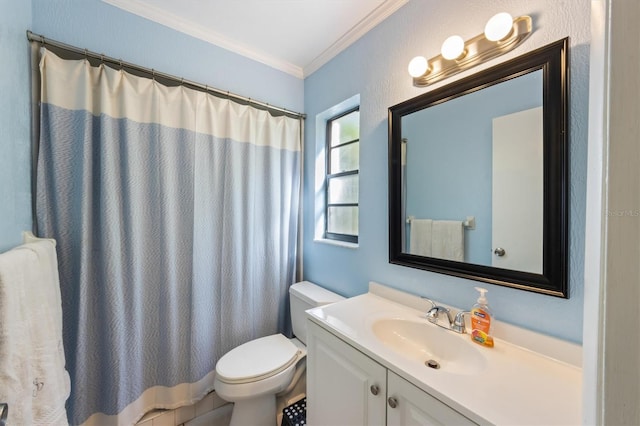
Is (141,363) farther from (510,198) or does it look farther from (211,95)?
(510,198)

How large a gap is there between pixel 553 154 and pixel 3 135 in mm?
1878

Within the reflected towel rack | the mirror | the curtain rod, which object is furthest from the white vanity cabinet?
the curtain rod

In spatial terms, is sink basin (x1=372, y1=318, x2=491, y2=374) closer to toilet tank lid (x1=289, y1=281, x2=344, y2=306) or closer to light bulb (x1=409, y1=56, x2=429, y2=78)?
toilet tank lid (x1=289, y1=281, x2=344, y2=306)

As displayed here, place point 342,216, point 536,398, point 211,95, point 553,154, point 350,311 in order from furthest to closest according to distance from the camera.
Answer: point 342,216 < point 211,95 < point 350,311 < point 553,154 < point 536,398

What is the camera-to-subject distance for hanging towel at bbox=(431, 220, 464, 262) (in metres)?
1.06

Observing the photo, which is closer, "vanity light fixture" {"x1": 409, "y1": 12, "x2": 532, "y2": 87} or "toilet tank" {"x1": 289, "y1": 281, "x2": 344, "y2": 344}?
"vanity light fixture" {"x1": 409, "y1": 12, "x2": 532, "y2": 87}

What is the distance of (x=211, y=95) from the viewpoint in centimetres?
155

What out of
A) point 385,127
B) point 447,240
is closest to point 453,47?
point 385,127

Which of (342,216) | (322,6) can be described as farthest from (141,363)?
(322,6)

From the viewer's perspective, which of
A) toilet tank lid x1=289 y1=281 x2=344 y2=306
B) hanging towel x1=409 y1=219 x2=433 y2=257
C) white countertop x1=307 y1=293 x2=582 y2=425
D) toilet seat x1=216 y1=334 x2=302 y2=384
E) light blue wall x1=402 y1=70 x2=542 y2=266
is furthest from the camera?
toilet tank lid x1=289 y1=281 x2=344 y2=306

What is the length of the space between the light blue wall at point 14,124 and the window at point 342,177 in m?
1.58

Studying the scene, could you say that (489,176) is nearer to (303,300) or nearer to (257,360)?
(303,300)

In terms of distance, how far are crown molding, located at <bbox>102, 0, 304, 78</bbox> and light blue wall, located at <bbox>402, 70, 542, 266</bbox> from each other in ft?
3.81

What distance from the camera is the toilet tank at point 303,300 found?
5.08ft
